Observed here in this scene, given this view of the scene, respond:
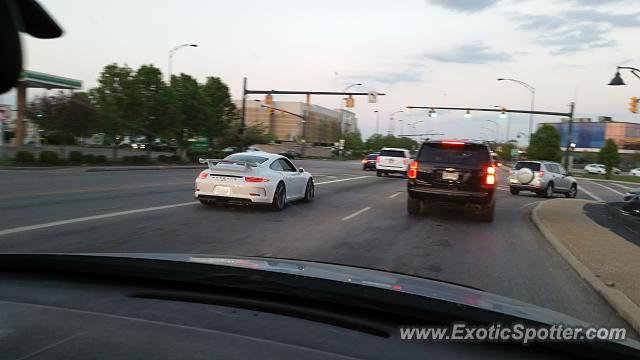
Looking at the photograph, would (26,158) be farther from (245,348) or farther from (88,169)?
(245,348)

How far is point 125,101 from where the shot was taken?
114 ft

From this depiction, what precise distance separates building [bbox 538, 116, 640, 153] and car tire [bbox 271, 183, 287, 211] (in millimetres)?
148606

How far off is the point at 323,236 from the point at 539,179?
17.9 metres

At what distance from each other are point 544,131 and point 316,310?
82367 millimetres

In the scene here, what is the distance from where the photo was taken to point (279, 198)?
13594mm

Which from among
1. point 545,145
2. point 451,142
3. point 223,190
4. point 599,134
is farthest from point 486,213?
point 599,134

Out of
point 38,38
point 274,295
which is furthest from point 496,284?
point 38,38

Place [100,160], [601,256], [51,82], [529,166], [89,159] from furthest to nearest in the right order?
[51,82] < [100,160] < [89,159] < [529,166] < [601,256]

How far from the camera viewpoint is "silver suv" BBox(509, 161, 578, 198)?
25000 mm

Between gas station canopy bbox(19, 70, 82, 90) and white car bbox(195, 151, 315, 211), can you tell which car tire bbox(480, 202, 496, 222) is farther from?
gas station canopy bbox(19, 70, 82, 90)

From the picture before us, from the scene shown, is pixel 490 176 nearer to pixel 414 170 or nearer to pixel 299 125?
pixel 414 170

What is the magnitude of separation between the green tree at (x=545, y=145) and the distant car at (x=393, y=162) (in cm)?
4678

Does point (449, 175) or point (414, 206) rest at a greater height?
point (449, 175)

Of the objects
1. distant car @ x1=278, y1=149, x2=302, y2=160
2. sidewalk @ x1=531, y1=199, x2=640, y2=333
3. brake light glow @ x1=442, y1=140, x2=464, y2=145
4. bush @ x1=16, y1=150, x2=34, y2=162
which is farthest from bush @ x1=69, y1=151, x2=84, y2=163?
distant car @ x1=278, y1=149, x2=302, y2=160
